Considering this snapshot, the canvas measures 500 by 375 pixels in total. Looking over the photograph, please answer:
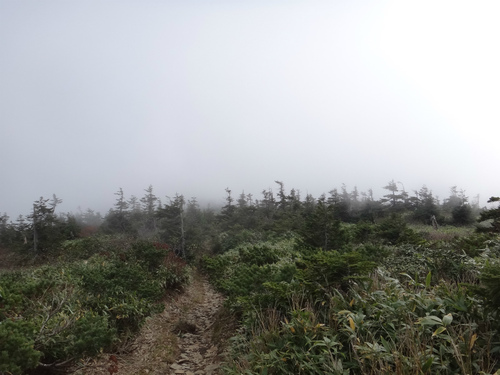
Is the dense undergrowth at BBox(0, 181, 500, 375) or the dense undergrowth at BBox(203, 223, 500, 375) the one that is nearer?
the dense undergrowth at BBox(203, 223, 500, 375)

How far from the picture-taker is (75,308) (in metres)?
5.11

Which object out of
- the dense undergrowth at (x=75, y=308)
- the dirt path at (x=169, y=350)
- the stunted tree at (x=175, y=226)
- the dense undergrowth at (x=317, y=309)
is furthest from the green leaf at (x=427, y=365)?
the stunted tree at (x=175, y=226)

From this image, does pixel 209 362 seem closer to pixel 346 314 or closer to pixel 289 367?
pixel 289 367

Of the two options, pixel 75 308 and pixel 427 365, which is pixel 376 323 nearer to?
pixel 427 365

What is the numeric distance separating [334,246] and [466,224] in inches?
809

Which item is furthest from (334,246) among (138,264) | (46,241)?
(46,241)

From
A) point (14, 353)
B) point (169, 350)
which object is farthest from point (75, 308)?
point (14, 353)

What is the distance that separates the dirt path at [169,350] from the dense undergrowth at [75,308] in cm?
35

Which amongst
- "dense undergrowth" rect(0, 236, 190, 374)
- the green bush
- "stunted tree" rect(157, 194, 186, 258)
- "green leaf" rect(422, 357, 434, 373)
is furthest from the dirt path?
"stunted tree" rect(157, 194, 186, 258)

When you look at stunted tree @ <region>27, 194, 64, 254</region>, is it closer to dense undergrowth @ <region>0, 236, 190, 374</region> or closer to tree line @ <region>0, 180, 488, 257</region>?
tree line @ <region>0, 180, 488, 257</region>

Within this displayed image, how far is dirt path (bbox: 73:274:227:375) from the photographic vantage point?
470cm

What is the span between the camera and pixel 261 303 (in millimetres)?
4766

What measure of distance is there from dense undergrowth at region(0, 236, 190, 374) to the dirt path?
0.35m

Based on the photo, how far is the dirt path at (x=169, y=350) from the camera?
470cm
